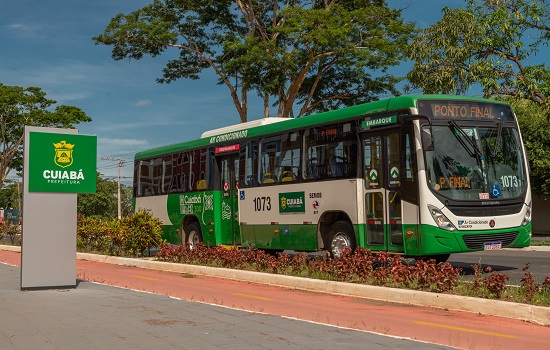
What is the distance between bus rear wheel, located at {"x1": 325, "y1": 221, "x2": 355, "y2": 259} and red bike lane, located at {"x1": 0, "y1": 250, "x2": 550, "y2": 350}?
242cm

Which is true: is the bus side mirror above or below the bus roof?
below

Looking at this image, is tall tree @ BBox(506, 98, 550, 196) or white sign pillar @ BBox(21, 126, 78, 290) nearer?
white sign pillar @ BBox(21, 126, 78, 290)

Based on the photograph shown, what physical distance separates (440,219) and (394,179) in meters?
1.25

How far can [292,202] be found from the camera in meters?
17.3

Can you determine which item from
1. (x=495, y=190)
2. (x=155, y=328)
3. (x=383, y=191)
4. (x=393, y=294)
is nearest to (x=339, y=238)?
(x=383, y=191)

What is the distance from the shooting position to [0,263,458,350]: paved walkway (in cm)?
709

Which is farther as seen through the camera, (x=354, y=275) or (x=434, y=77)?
(x=434, y=77)

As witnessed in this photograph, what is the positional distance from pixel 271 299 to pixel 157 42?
78.6 feet

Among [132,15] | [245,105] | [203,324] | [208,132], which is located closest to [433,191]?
[203,324]

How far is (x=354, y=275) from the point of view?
500 inches

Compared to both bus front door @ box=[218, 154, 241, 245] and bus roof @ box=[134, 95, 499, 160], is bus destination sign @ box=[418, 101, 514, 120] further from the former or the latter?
bus front door @ box=[218, 154, 241, 245]

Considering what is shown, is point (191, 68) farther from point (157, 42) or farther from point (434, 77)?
point (434, 77)

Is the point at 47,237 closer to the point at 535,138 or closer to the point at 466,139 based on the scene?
the point at 466,139

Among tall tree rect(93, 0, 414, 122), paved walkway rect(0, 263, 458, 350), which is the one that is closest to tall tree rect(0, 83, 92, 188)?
tall tree rect(93, 0, 414, 122)
